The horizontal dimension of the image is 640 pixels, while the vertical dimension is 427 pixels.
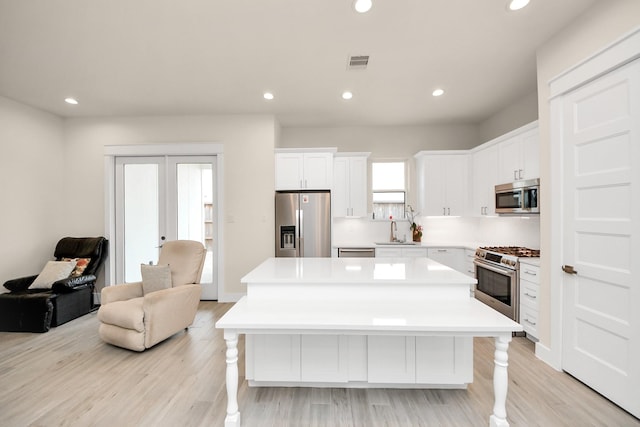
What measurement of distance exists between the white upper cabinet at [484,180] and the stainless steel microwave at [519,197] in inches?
12.5

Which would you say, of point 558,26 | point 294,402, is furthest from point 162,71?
point 558,26

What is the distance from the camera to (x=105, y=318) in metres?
2.78

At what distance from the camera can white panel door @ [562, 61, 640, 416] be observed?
1.82 m

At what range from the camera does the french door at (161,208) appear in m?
4.37

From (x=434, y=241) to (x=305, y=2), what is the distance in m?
4.09

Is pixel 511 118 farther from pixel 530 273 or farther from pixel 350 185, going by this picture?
pixel 350 185

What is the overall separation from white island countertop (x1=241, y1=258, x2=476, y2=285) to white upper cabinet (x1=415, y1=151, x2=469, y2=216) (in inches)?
84.6

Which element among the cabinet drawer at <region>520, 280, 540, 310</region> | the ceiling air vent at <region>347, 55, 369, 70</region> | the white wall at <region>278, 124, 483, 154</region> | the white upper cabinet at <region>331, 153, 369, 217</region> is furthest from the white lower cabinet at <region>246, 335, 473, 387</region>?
the white wall at <region>278, 124, 483, 154</region>

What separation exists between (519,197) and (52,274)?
19.3 ft

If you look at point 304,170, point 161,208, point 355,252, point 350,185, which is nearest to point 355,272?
point 355,252

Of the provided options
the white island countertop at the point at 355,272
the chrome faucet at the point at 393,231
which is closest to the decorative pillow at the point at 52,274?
the white island countertop at the point at 355,272

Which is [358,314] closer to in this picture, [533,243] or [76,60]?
[533,243]

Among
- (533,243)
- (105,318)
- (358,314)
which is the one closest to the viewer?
(358,314)

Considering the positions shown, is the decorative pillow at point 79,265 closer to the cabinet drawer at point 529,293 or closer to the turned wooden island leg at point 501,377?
the turned wooden island leg at point 501,377
